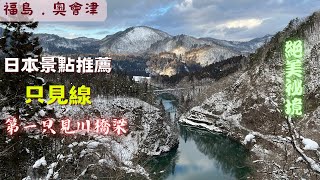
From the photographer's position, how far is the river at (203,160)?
76.2 meters

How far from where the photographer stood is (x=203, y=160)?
91.1m

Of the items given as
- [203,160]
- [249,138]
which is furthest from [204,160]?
[249,138]

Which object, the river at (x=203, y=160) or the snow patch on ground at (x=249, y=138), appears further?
the river at (x=203, y=160)

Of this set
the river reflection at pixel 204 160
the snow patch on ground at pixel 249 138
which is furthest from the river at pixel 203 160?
the snow patch on ground at pixel 249 138

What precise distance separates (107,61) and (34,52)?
24.1 feet

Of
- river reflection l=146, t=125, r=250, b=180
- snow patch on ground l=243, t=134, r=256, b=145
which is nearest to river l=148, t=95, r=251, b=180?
river reflection l=146, t=125, r=250, b=180

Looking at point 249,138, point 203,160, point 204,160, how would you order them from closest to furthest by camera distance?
point 249,138 → point 203,160 → point 204,160

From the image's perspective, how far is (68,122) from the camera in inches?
741

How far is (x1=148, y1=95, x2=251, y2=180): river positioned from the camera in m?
76.2

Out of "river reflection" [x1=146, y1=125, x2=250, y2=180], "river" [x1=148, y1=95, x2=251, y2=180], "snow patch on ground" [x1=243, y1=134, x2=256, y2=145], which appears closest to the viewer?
"snow patch on ground" [x1=243, y1=134, x2=256, y2=145]

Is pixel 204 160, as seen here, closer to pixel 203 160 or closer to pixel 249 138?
pixel 203 160

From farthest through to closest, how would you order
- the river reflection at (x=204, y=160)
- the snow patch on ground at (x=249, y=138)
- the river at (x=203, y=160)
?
the river reflection at (x=204, y=160), the river at (x=203, y=160), the snow patch on ground at (x=249, y=138)

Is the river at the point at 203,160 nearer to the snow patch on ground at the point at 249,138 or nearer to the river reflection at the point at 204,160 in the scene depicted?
the river reflection at the point at 204,160

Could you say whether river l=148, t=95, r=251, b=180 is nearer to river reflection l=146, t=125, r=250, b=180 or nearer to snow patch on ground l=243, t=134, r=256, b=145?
river reflection l=146, t=125, r=250, b=180
